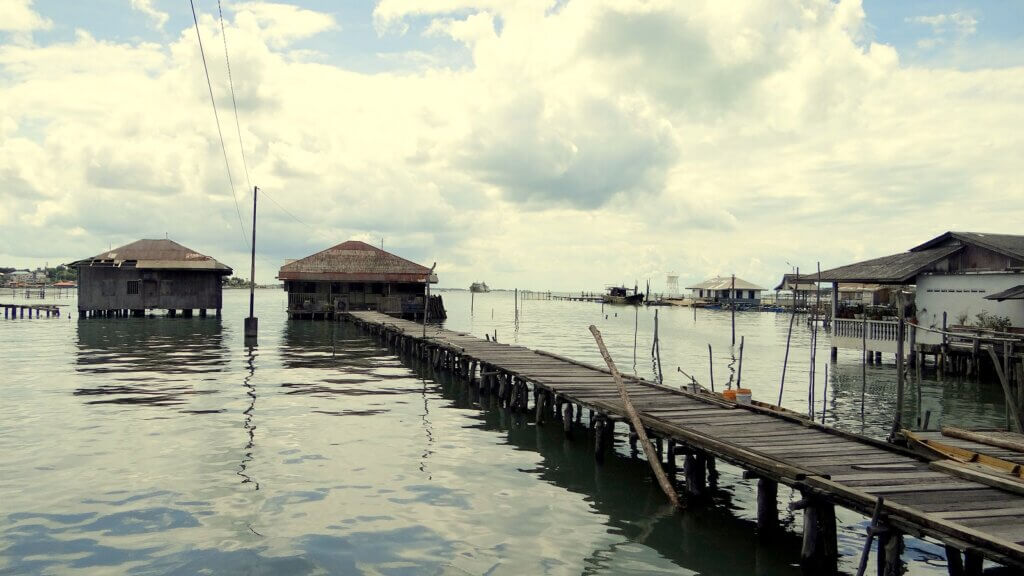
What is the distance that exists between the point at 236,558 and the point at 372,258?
51.9 metres

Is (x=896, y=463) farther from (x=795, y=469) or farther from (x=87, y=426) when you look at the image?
(x=87, y=426)

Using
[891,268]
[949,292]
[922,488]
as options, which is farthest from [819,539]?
[891,268]

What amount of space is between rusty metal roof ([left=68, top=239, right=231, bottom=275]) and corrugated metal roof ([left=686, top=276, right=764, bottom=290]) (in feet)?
230

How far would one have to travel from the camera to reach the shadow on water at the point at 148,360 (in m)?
20.7

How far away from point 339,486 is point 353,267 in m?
47.2

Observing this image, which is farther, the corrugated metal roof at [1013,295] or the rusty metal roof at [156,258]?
the rusty metal roof at [156,258]

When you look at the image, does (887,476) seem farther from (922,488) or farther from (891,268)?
(891,268)

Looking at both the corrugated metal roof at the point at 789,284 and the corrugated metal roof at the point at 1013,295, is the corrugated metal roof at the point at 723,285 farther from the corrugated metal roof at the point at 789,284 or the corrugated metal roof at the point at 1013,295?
the corrugated metal roof at the point at 1013,295

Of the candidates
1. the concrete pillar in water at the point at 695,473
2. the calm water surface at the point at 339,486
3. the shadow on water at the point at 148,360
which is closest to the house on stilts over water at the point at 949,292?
the calm water surface at the point at 339,486

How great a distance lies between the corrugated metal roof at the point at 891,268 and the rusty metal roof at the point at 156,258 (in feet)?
150

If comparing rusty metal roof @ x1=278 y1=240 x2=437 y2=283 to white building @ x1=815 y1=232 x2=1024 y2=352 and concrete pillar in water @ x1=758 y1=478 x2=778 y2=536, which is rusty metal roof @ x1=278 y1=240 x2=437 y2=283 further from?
concrete pillar in water @ x1=758 y1=478 x2=778 y2=536

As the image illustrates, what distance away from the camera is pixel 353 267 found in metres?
57.7

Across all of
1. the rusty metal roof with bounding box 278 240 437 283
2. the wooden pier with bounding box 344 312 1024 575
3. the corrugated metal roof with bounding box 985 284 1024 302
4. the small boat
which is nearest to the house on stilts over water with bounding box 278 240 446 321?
the rusty metal roof with bounding box 278 240 437 283

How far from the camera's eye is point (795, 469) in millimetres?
8625
